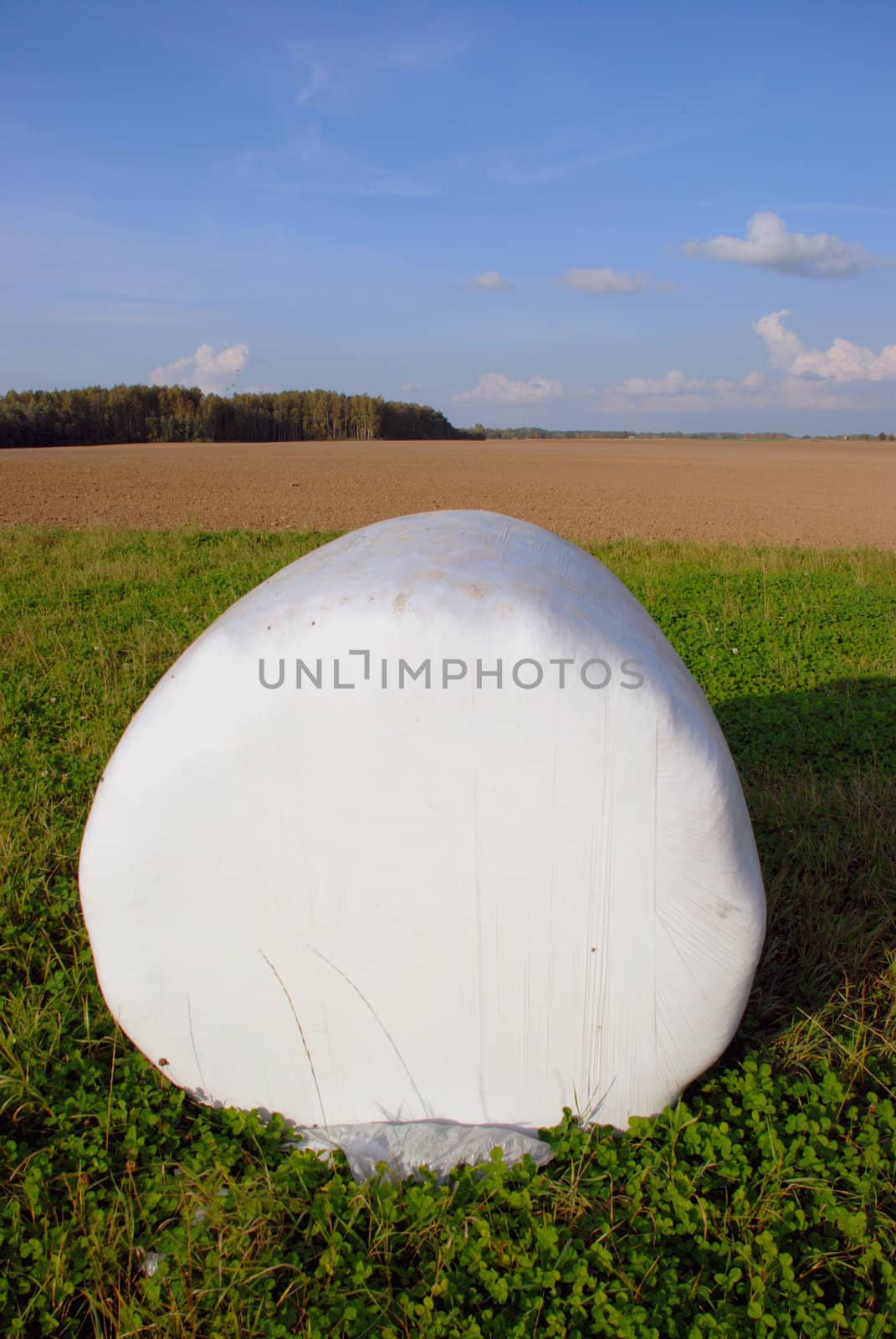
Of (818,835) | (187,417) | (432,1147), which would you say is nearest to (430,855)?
(432,1147)

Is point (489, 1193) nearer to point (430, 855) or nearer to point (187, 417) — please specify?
point (430, 855)

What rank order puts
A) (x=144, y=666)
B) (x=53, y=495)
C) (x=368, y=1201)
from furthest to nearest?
(x=53, y=495) → (x=144, y=666) → (x=368, y=1201)

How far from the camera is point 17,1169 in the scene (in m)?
2.07

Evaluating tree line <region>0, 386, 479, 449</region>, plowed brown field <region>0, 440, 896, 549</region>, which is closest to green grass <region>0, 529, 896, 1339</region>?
plowed brown field <region>0, 440, 896, 549</region>

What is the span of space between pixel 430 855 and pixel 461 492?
2391 cm

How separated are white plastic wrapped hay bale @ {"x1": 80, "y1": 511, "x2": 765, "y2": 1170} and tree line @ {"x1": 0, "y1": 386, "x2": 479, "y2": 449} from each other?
55.4 metres

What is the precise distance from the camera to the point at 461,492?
995 inches

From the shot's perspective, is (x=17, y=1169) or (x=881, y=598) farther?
(x=881, y=598)

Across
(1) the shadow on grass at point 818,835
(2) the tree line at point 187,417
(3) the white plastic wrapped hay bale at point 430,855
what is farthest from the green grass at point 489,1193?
(2) the tree line at point 187,417

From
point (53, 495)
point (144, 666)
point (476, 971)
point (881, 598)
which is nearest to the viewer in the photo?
point (476, 971)

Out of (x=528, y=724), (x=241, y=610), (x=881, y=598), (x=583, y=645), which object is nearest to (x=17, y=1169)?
(x=241, y=610)

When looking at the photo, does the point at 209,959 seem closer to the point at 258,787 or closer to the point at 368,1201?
the point at 258,787

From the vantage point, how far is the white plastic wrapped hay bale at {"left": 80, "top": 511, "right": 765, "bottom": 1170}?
201cm

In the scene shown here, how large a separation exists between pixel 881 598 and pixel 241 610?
6813 mm
